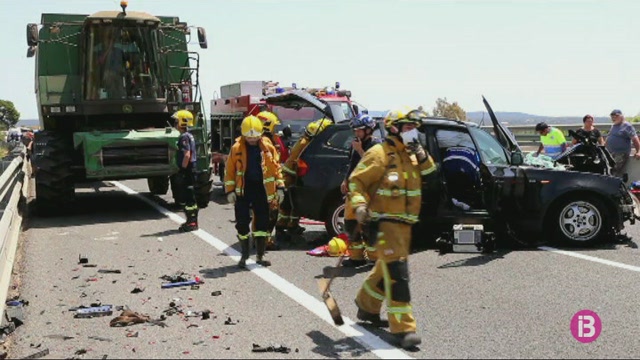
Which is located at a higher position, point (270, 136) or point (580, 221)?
point (270, 136)

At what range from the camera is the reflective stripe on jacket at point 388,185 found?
19.9 feet


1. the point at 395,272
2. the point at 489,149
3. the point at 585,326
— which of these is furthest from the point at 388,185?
the point at 489,149

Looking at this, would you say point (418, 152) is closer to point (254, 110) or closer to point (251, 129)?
point (251, 129)

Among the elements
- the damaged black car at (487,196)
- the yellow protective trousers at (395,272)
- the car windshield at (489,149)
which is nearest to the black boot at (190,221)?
the damaged black car at (487,196)

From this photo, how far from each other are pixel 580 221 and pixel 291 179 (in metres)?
4.00

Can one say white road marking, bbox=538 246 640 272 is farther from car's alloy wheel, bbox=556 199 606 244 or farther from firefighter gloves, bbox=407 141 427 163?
firefighter gloves, bbox=407 141 427 163

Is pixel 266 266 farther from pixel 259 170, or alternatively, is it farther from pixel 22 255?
pixel 22 255

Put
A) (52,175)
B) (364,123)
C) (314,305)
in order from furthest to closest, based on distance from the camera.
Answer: (52,175)
(364,123)
(314,305)

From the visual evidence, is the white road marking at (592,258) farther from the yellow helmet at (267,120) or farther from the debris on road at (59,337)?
the debris on road at (59,337)

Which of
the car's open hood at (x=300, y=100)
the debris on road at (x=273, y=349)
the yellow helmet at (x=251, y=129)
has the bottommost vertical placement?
the debris on road at (x=273, y=349)

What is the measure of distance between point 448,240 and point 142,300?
424cm

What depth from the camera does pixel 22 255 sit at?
1023 cm

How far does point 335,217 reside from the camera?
33.9ft

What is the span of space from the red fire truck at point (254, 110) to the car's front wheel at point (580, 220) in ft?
18.2
